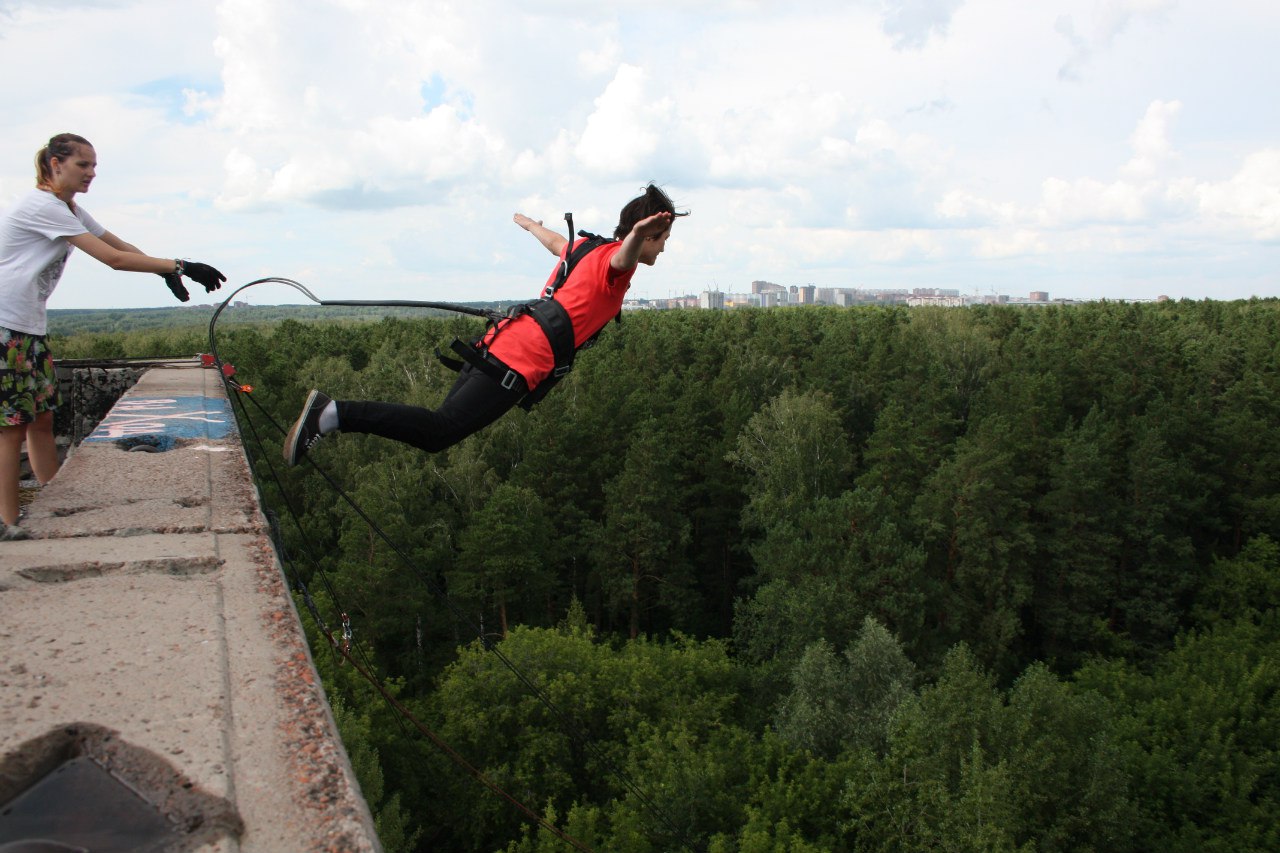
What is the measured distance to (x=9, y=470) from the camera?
5.25 m

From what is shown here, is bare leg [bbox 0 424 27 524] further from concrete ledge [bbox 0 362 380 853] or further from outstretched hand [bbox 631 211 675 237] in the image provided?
outstretched hand [bbox 631 211 675 237]

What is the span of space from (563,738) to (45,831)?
22.0 metres

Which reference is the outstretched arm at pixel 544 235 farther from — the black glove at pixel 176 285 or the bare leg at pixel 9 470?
the bare leg at pixel 9 470

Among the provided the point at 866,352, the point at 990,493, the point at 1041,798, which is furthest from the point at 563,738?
the point at 866,352

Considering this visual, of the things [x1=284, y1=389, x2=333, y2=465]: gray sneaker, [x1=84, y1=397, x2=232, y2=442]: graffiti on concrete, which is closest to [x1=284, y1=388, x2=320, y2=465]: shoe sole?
[x1=284, y1=389, x2=333, y2=465]: gray sneaker

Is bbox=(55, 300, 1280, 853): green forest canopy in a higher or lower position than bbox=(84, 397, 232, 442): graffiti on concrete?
lower

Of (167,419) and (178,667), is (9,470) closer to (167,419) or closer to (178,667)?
(167,419)

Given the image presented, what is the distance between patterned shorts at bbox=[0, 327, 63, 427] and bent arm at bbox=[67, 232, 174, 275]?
66cm

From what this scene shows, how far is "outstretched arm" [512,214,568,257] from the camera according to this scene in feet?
18.4

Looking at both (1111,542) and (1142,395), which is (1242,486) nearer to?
(1142,395)

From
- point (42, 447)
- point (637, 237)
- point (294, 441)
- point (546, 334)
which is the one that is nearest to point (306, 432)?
point (294, 441)

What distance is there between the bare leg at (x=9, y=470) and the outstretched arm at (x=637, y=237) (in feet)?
11.8

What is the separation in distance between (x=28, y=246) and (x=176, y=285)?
0.78 m

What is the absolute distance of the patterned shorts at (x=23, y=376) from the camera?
5227 mm
